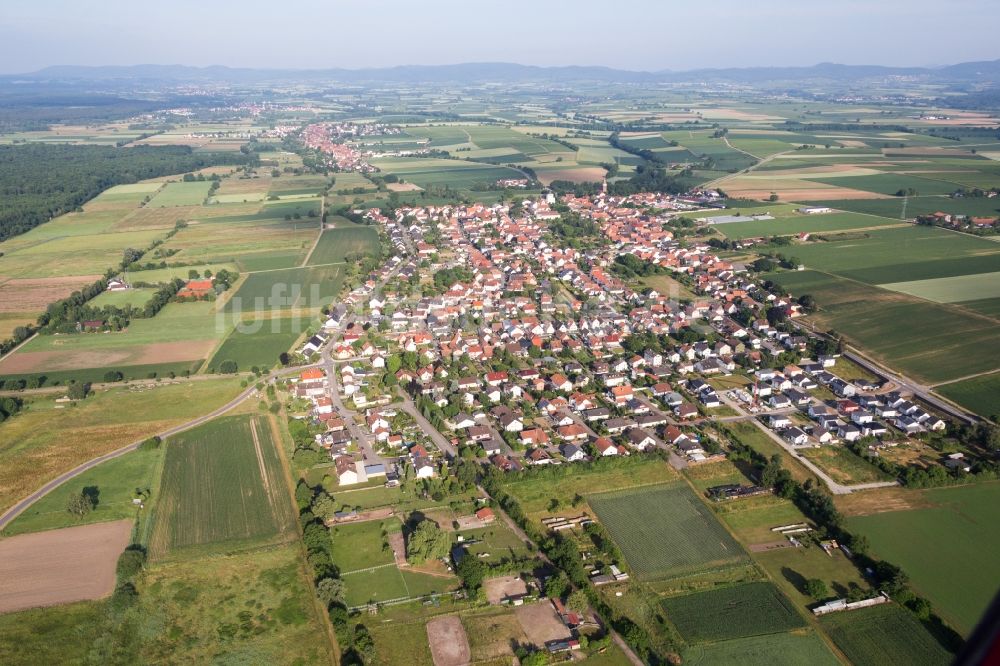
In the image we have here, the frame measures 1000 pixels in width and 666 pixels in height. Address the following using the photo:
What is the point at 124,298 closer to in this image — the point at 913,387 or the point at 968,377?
the point at 913,387

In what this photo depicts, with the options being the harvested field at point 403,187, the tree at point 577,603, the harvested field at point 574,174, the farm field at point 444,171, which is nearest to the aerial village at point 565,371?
the tree at point 577,603

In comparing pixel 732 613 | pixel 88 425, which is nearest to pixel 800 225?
pixel 732 613

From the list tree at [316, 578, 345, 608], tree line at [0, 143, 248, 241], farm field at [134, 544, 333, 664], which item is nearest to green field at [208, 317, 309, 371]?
farm field at [134, 544, 333, 664]

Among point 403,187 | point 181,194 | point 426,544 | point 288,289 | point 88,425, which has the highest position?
point 403,187

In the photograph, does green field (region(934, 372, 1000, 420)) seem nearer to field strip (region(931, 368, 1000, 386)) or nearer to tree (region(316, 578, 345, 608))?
field strip (region(931, 368, 1000, 386))

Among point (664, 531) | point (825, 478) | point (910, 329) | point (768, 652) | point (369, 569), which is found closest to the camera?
point (768, 652)
